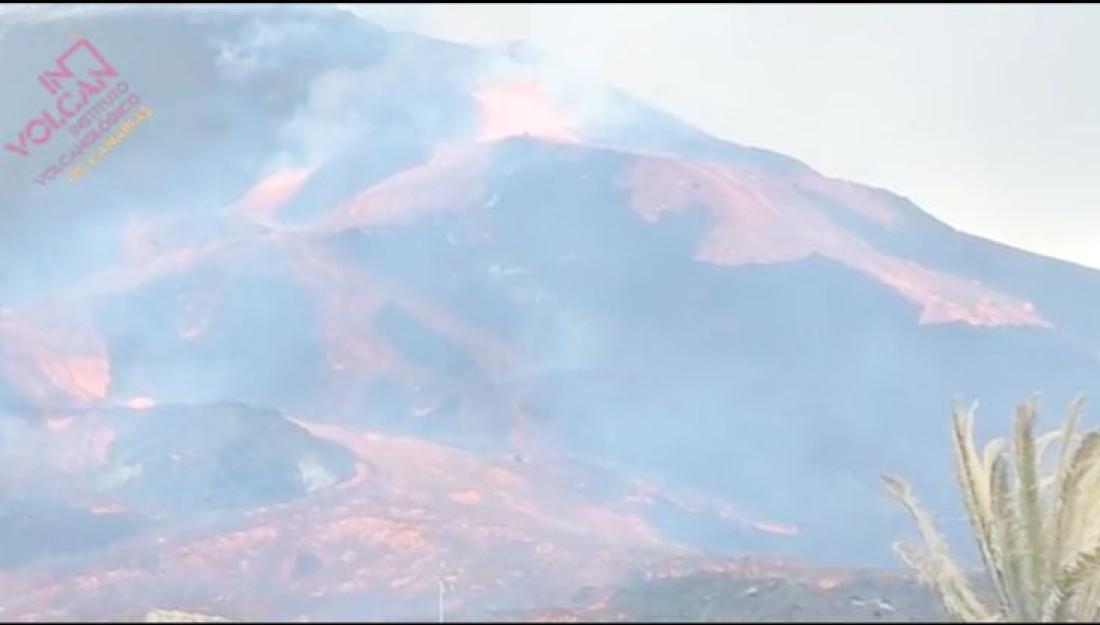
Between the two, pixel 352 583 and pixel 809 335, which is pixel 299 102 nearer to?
pixel 809 335

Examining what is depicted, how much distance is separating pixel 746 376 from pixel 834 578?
23.8 meters

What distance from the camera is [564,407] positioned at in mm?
35906

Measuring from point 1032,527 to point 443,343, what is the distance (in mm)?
32387

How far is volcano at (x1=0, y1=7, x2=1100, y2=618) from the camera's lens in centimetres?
2309

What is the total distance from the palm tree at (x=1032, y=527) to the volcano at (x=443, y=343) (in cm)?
819

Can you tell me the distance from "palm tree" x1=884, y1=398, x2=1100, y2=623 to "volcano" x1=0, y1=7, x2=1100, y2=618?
8.19m

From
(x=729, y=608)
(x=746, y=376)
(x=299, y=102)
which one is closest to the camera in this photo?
(x=729, y=608)

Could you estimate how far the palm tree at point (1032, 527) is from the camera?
806cm

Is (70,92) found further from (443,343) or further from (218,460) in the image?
(218,460)

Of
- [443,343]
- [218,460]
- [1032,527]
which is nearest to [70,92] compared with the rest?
[443,343]

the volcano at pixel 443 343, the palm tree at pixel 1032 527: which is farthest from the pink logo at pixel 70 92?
the palm tree at pixel 1032 527

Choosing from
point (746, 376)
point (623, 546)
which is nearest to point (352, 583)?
point (623, 546)

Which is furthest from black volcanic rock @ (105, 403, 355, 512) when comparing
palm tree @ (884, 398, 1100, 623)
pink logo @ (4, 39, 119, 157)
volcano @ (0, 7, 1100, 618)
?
pink logo @ (4, 39, 119, 157)

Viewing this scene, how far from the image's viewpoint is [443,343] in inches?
1572
